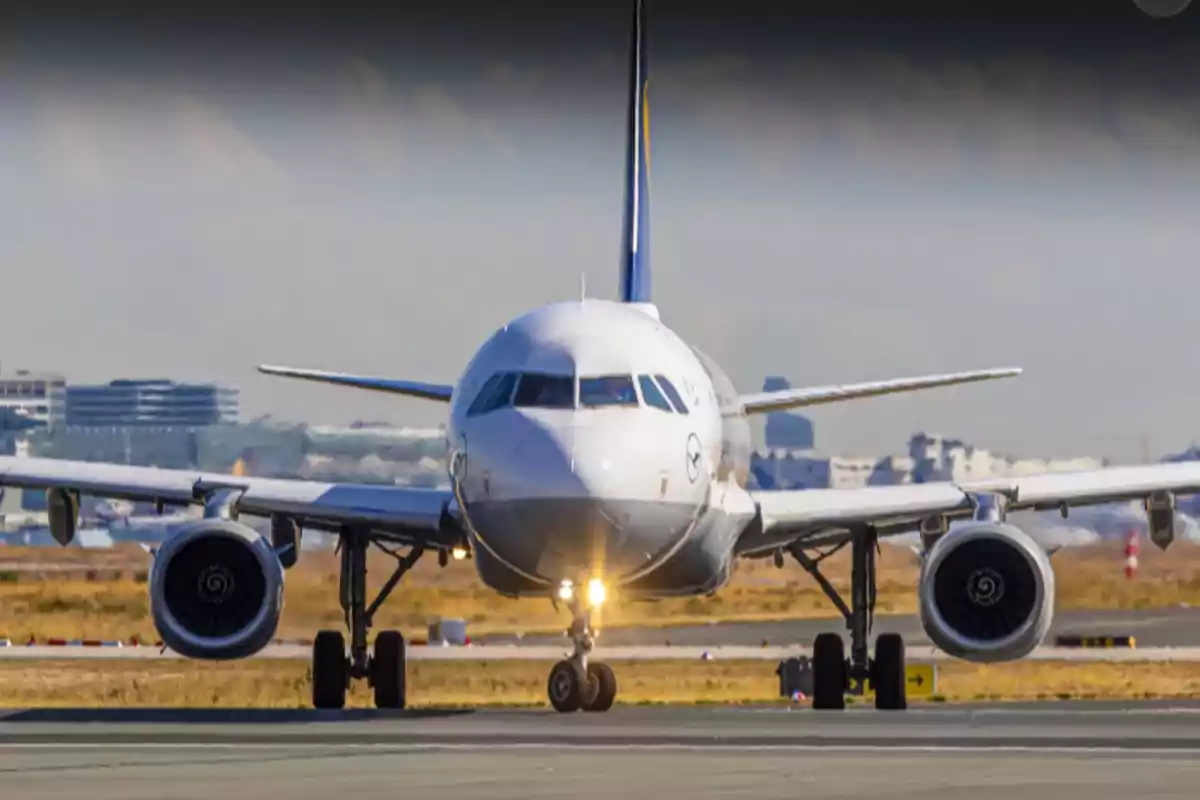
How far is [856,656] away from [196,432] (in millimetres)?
108284

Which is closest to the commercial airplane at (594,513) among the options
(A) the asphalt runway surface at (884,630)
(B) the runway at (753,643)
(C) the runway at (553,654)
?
(C) the runway at (553,654)

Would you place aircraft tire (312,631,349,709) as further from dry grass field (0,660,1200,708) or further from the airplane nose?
dry grass field (0,660,1200,708)

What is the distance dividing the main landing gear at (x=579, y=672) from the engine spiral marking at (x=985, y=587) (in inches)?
161

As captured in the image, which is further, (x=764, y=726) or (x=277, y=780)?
(x=764, y=726)

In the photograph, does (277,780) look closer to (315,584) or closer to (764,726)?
(764,726)

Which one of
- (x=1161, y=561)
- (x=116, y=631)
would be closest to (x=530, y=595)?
(x=116, y=631)

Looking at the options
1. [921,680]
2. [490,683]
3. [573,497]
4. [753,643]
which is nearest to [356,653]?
[573,497]

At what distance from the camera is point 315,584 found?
264 feet

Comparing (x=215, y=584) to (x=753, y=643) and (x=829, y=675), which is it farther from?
(x=753, y=643)

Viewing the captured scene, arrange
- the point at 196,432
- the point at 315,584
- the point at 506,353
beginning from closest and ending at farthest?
the point at 506,353
the point at 315,584
the point at 196,432

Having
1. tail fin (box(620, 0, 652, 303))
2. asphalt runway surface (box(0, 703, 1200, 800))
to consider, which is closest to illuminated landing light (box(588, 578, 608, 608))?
asphalt runway surface (box(0, 703, 1200, 800))

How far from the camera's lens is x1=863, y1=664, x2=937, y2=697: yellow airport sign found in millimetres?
42844

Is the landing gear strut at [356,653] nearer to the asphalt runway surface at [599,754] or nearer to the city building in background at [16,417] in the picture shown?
the asphalt runway surface at [599,754]

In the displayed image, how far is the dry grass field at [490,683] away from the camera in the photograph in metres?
42.4
